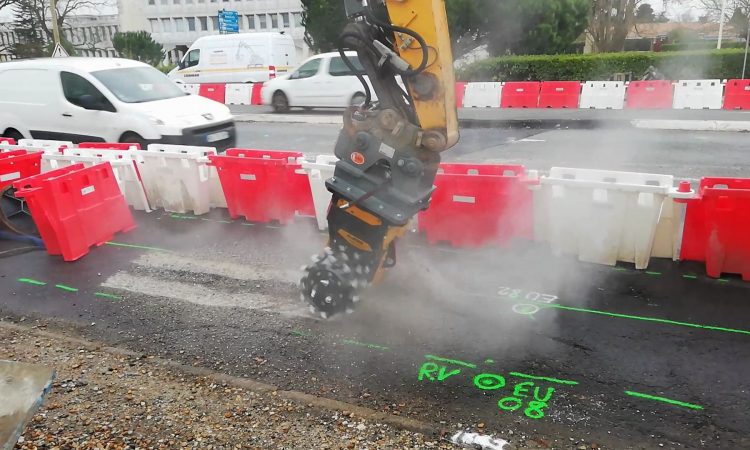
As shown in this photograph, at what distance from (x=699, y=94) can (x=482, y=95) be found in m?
6.21

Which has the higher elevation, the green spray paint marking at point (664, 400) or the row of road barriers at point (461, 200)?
the row of road barriers at point (461, 200)

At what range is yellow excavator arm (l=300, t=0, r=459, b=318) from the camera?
3.80 meters

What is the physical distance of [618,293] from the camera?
5.22 m

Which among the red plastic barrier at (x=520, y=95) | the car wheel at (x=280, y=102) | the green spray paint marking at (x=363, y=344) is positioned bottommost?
the green spray paint marking at (x=363, y=344)

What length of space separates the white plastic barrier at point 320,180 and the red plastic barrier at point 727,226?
3.94 meters

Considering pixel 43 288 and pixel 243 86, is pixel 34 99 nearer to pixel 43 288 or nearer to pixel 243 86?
pixel 43 288

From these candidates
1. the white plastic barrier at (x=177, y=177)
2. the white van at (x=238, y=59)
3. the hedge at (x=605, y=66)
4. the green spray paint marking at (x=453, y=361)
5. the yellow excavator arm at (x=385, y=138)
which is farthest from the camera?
the white van at (x=238, y=59)

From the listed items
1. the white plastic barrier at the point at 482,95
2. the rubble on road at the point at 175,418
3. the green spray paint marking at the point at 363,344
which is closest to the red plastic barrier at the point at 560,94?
the white plastic barrier at the point at 482,95

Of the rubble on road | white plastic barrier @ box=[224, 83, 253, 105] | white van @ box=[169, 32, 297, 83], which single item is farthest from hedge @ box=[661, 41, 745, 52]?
the rubble on road

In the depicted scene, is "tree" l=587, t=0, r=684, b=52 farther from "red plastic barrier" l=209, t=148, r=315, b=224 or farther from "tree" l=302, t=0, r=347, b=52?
"red plastic barrier" l=209, t=148, r=315, b=224

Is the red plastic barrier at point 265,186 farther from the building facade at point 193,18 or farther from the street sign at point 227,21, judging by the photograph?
the building facade at point 193,18

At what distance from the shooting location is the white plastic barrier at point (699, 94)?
15.9 metres

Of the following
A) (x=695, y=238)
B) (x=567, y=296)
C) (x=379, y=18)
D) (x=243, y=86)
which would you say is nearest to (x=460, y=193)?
(x=567, y=296)

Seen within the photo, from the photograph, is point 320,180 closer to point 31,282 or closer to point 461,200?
point 461,200
